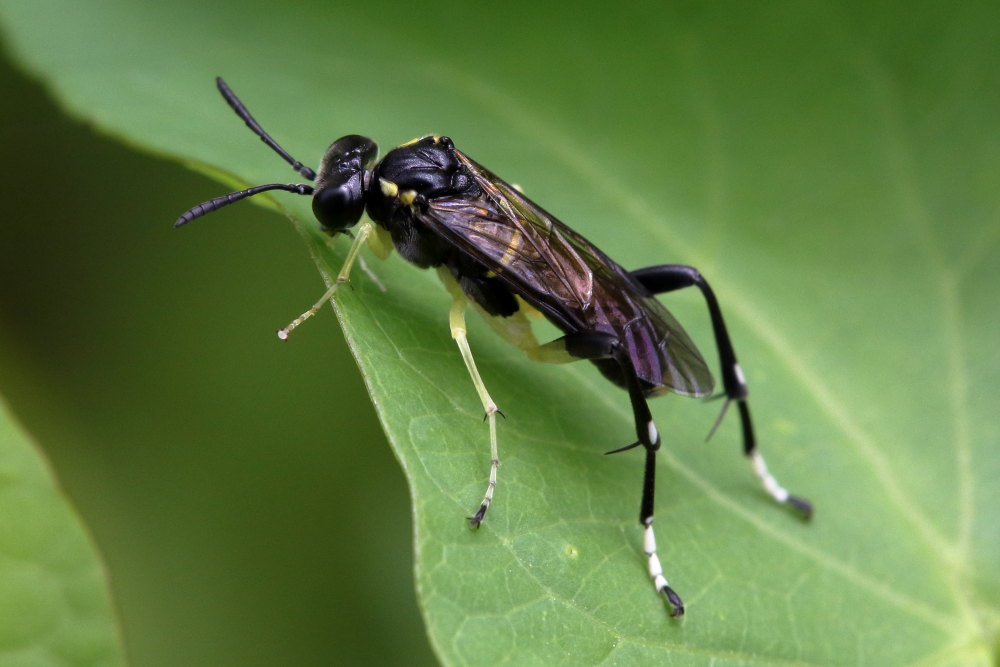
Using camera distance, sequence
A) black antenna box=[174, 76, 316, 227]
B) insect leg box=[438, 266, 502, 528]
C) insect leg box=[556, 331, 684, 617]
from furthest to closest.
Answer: black antenna box=[174, 76, 316, 227] → insect leg box=[556, 331, 684, 617] → insect leg box=[438, 266, 502, 528]

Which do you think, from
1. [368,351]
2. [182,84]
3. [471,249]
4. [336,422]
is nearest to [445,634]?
[368,351]

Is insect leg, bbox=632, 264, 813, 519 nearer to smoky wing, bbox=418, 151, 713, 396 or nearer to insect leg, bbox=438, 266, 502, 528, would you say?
smoky wing, bbox=418, 151, 713, 396

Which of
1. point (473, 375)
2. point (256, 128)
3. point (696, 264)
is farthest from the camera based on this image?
point (696, 264)

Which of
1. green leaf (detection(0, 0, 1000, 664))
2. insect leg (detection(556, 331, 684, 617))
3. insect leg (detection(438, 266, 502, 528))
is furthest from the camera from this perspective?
insect leg (detection(556, 331, 684, 617))

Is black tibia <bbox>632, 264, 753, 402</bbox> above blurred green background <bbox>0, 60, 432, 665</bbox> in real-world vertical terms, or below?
above

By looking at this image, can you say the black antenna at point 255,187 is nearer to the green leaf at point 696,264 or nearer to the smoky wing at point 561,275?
the green leaf at point 696,264

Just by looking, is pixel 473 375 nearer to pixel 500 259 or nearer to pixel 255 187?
pixel 500 259

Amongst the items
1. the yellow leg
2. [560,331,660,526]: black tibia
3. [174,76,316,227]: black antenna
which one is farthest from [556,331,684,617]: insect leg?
[174,76,316,227]: black antenna

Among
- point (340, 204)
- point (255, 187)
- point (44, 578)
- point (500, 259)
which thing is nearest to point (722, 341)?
point (500, 259)
